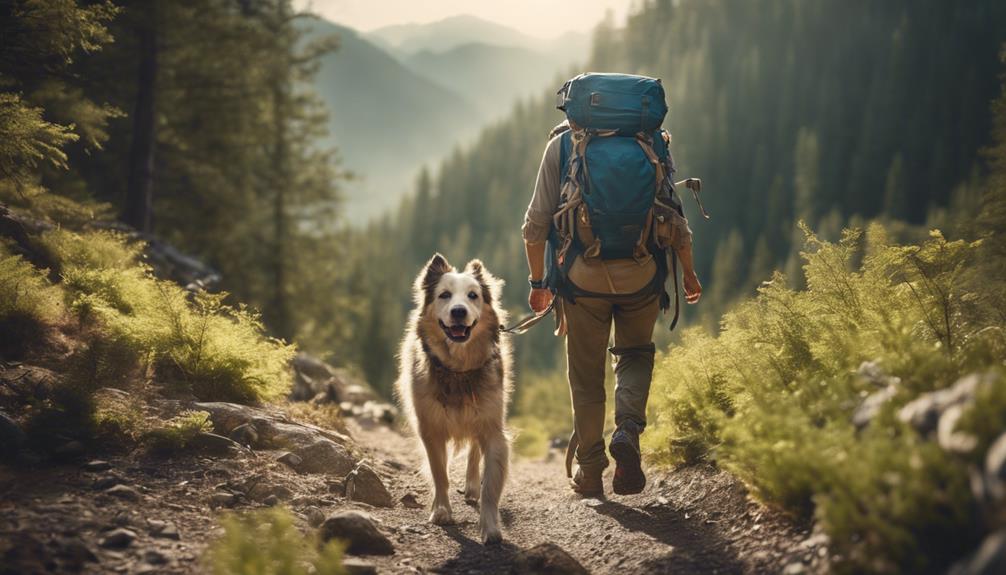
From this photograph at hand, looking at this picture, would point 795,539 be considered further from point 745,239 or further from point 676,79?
point 676,79

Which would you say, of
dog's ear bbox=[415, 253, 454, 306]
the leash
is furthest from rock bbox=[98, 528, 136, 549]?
the leash

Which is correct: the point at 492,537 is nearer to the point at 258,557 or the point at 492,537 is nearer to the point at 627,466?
the point at 627,466

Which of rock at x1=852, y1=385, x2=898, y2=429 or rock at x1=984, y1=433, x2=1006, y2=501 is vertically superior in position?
rock at x1=984, y1=433, x2=1006, y2=501

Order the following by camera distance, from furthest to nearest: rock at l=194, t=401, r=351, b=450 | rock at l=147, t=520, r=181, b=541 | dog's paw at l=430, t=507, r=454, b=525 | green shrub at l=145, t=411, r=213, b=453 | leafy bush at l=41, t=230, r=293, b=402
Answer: leafy bush at l=41, t=230, r=293, b=402 < rock at l=194, t=401, r=351, b=450 < dog's paw at l=430, t=507, r=454, b=525 < green shrub at l=145, t=411, r=213, b=453 < rock at l=147, t=520, r=181, b=541

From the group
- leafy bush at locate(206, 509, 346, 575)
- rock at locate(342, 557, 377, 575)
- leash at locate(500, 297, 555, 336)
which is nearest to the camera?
leafy bush at locate(206, 509, 346, 575)

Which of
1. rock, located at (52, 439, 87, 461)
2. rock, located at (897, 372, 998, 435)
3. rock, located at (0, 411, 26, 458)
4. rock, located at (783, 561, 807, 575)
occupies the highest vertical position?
rock, located at (897, 372, 998, 435)

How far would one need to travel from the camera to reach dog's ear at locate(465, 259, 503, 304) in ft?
19.7

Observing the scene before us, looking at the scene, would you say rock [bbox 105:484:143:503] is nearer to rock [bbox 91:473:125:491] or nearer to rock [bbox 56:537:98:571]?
rock [bbox 91:473:125:491]

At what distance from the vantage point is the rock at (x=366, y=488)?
5.51m

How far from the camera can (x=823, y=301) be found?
5289mm

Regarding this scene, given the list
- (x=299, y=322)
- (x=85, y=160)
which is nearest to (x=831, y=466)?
(x=85, y=160)

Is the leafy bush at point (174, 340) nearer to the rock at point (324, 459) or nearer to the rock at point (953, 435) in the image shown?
the rock at point (324, 459)

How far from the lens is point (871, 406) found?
3107 mm

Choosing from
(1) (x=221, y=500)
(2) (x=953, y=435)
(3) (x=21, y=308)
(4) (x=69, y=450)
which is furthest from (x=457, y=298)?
(3) (x=21, y=308)
